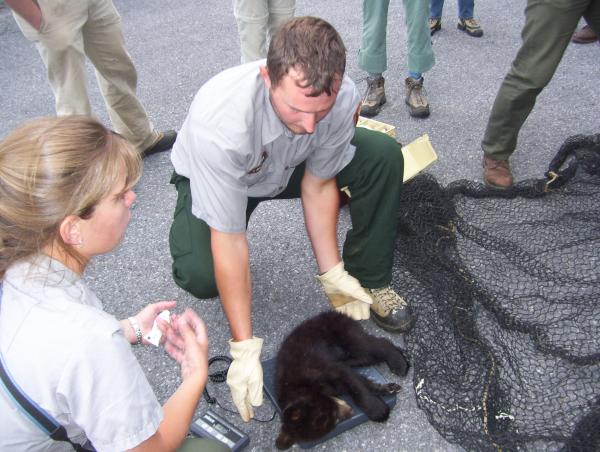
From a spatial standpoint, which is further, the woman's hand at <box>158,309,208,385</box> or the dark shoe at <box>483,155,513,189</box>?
the dark shoe at <box>483,155,513,189</box>

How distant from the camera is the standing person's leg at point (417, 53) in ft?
10.3

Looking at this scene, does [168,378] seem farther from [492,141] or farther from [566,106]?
[566,106]

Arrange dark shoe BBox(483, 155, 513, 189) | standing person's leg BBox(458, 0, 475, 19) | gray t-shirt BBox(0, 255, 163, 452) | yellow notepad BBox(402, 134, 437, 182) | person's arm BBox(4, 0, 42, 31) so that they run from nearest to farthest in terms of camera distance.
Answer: gray t-shirt BBox(0, 255, 163, 452) < person's arm BBox(4, 0, 42, 31) < yellow notepad BBox(402, 134, 437, 182) < dark shoe BBox(483, 155, 513, 189) < standing person's leg BBox(458, 0, 475, 19)

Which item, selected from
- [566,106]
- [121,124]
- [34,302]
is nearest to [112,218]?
[34,302]

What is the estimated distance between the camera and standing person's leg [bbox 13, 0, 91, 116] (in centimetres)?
243

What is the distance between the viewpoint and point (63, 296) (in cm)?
110

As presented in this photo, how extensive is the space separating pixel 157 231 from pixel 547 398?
192 cm

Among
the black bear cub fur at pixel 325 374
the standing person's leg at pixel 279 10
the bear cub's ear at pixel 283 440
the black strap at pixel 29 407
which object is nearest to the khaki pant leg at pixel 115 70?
the standing person's leg at pixel 279 10

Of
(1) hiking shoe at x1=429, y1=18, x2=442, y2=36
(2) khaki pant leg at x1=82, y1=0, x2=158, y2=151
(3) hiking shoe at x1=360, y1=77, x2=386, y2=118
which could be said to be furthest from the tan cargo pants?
(1) hiking shoe at x1=429, y1=18, x2=442, y2=36

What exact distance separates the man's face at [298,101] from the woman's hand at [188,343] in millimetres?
648

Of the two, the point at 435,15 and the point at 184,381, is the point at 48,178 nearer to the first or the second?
the point at 184,381

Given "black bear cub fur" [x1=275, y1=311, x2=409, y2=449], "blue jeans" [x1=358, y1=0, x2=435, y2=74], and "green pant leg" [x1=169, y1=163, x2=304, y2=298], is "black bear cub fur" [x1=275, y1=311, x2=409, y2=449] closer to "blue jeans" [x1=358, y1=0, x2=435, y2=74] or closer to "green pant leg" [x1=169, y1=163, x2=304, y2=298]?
"green pant leg" [x1=169, y1=163, x2=304, y2=298]

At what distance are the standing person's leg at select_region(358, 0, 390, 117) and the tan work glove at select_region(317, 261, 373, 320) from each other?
1.62 m

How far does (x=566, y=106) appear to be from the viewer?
3.33 meters
